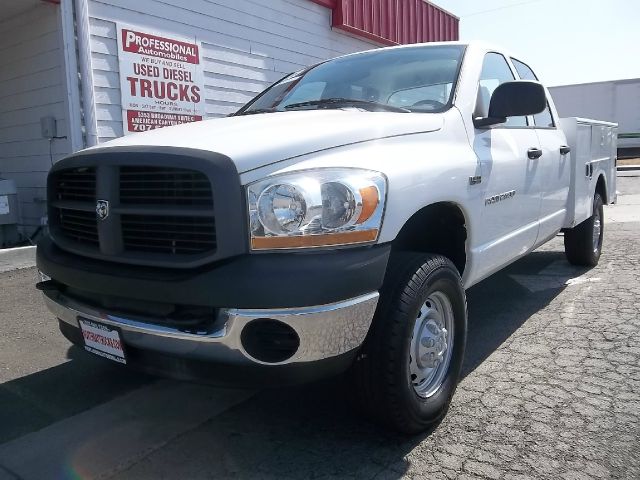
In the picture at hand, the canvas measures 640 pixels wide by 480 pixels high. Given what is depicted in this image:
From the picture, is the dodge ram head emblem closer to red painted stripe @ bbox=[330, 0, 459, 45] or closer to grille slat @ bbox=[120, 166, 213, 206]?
grille slat @ bbox=[120, 166, 213, 206]

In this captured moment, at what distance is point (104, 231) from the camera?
241cm

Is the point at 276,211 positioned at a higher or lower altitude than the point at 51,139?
lower

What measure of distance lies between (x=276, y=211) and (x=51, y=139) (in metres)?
6.08

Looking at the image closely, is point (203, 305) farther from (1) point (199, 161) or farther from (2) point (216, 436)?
(2) point (216, 436)

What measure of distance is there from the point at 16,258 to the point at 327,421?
4719 mm

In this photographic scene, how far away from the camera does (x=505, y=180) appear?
134 inches

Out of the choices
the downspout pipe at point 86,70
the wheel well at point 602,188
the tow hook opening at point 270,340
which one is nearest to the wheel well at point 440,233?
the tow hook opening at point 270,340

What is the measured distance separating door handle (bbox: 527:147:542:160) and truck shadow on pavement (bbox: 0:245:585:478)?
127 cm

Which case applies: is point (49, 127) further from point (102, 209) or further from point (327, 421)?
point (327, 421)

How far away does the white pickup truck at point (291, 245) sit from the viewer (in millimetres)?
2092

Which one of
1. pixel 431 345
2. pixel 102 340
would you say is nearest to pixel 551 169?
pixel 431 345

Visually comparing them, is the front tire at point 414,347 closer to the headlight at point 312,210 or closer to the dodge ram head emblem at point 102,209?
the headlight at point 312,210

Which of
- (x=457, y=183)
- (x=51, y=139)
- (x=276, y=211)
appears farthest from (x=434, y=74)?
(x=51, y=139)

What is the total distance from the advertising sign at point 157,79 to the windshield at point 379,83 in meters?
3.74
